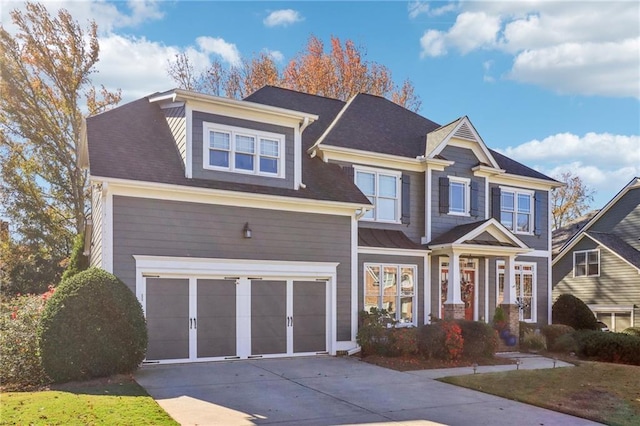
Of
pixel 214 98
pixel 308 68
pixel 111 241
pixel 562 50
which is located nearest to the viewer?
pixel 111 241

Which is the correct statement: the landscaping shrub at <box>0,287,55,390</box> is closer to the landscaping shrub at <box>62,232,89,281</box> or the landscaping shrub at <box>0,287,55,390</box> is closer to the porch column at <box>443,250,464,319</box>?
the landscaping shrub at <box>62,232,89,281</box>

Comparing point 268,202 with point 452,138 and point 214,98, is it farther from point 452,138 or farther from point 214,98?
point 452,138

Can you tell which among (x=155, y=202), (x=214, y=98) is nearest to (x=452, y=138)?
(x=214, y=98)

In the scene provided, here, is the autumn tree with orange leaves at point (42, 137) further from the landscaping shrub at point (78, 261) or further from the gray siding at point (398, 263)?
the gray siding at point (398, 263)

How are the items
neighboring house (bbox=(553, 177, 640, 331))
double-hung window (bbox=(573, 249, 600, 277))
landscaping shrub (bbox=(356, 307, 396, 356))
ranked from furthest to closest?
double-hung window (bbox=(573, 249, 600, 277)) → neighboring house (bbox=(553, 177, 640, 331)) → landscaping shrub (bbox=(356, 307, 396, 356))

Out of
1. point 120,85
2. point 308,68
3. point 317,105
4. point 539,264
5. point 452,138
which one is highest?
point 308,68

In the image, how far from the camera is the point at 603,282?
87.9ft

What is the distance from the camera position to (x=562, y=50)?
17578 millimetres

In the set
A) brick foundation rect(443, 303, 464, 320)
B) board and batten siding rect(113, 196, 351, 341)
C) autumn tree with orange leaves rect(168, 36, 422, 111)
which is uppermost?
autumn tree with orange leaves rect(168, 36, 422, 111)

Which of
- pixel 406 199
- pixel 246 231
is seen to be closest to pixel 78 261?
pixel 246 231

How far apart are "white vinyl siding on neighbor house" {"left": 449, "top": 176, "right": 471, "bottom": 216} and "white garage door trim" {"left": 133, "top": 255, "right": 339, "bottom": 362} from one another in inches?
233

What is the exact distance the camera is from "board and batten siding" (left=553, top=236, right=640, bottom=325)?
1007 inches

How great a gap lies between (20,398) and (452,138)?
49.2ft

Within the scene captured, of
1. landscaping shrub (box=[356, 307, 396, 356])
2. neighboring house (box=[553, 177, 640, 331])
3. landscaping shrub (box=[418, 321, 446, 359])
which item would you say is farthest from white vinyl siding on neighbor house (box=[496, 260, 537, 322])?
landscaping shrub (box=[356, 307, 396, 356])
